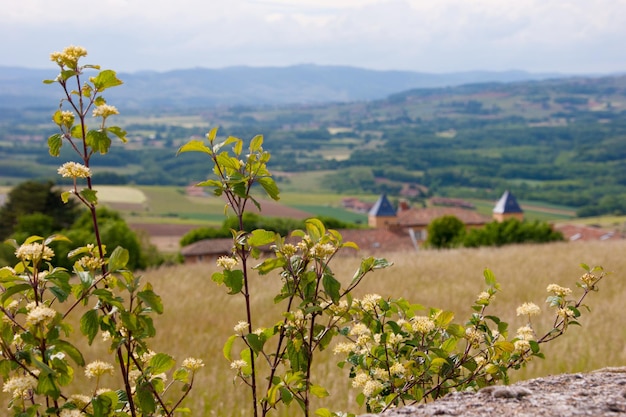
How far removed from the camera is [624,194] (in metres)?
124

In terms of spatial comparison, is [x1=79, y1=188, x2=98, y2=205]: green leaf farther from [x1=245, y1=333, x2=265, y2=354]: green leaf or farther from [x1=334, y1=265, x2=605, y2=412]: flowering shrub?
[x1=334, y1=265, x2=605, y2=412]: flowering shrub

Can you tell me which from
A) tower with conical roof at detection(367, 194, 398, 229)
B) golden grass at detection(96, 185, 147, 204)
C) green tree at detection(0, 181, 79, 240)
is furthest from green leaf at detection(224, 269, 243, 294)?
golden grass at detection(96, 185, 147, 204)

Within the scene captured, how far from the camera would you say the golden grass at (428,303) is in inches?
202

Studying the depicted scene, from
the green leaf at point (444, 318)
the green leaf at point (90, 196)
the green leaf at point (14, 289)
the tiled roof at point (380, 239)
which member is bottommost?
the tiled roof at point (380, 239)

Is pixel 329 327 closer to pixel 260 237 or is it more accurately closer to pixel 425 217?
pixel 260 237

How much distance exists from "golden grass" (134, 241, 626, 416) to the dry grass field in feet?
0.03

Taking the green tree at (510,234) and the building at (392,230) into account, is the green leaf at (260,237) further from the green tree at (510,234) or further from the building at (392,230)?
the building at (392,230)

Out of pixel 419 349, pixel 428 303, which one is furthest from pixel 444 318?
pixel 428 303

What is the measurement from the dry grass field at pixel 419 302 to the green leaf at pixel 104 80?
129 centimetres

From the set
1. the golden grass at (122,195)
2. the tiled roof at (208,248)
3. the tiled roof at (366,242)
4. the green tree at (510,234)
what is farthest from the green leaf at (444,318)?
the golden grass at (122,195)

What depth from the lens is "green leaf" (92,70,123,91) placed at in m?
2.38

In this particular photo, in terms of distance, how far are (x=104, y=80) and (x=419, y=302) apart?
655 cm

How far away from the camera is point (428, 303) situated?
8484 mm

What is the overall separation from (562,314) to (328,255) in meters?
1.16
